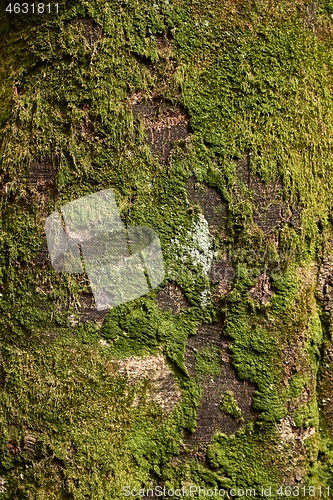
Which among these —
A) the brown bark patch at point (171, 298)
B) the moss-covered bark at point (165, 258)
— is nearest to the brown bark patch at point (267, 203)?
the moss-covered bark at point (165, 258)

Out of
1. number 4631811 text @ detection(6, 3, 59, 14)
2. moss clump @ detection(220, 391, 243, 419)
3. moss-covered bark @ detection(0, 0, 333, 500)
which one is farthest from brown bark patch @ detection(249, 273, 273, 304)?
number 4631811 text @ detection(6, 3, 59, 14)

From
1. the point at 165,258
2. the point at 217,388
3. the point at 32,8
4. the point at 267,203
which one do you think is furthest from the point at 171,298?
the point at 32,8

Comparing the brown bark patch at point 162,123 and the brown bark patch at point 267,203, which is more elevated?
the brown bark patch at point 162,123

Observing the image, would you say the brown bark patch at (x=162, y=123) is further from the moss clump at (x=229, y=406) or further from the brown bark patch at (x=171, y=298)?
the moss clump at (x=229, y=406)

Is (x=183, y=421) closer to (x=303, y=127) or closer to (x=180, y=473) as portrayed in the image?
(x=180, y=473)

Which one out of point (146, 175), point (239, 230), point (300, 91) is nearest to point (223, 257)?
point (239, 230)

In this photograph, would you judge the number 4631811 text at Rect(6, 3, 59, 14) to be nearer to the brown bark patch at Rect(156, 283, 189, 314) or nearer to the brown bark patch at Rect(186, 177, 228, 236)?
the brown bark patch at Rect(186, 177, 228, 236)

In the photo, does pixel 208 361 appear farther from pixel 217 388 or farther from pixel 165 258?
pixel 165 258
